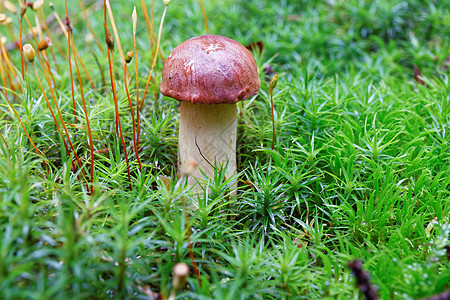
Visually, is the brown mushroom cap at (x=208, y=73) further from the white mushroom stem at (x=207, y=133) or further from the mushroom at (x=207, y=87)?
the white mushroom stem at (x=207, y=133)

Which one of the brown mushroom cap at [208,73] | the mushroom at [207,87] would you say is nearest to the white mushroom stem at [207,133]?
the mushroom at [207,87]

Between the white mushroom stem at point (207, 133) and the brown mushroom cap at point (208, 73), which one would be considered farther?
the white mushroom stem at point (207, 133)

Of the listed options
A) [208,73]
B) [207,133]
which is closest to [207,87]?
[208,73]

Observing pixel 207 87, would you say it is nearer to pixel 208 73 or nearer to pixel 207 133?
pixel 208 73

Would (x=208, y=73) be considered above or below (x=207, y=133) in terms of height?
above

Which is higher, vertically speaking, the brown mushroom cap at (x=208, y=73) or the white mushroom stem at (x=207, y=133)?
the brown mushroom cap at (x=208, y=73)

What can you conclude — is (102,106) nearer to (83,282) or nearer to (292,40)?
(83,282)

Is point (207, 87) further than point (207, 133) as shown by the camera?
No
